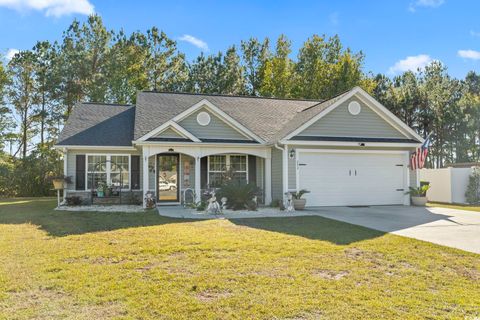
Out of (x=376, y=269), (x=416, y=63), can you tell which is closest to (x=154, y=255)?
(x=376, y=269)

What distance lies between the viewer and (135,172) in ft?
53.9

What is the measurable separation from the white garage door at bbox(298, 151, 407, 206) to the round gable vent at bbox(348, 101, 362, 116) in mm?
1692

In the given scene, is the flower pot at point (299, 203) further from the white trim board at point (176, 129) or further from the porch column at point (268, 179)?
the white trim board at point (176, 129)

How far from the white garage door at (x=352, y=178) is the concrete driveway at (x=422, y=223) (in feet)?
2.62

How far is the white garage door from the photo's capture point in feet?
48.1

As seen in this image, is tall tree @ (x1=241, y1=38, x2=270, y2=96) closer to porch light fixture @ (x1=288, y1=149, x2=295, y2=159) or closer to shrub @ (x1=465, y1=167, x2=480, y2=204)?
shrub @ (x1=465, y1=167, x2=480, y2=204)

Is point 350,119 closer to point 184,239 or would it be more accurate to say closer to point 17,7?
point 184,239

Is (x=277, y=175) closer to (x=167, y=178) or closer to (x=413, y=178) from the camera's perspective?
(x=167, y=178)

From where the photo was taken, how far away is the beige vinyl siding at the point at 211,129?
15.6m

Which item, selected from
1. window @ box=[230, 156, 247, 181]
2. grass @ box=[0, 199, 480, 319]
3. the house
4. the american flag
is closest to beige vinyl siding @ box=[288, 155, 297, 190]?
the house

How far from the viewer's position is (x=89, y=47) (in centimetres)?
2944

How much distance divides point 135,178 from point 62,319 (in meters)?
13.0

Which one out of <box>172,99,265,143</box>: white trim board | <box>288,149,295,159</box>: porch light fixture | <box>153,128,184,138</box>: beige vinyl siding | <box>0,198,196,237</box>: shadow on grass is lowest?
<box>0,198,196,237</box>: shadow on grass

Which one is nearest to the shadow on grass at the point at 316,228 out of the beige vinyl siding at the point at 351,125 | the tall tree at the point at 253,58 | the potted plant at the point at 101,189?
the beige vinyl siding at the point at 351,125
